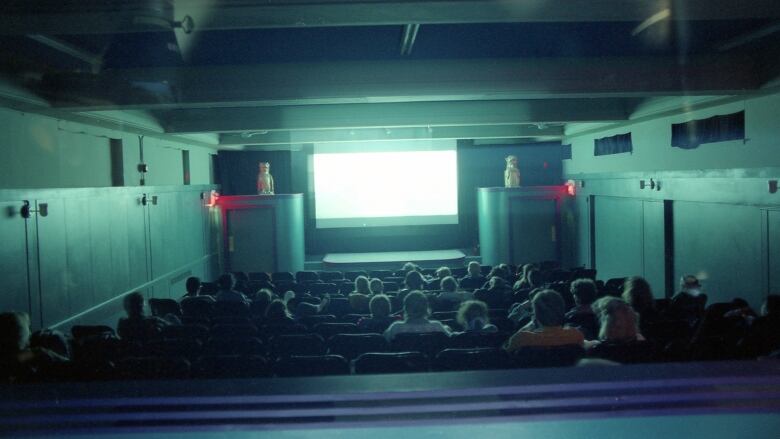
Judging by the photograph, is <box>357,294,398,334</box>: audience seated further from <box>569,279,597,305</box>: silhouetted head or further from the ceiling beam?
the ceiling beam

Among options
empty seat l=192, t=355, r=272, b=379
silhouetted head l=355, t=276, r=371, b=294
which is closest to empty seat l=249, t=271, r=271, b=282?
silhouetted head l=355, t=276, r=371, b=294

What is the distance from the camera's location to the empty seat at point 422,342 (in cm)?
535

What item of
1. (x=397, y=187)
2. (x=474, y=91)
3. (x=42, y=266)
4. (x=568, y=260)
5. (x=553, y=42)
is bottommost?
(x=568, y=260)

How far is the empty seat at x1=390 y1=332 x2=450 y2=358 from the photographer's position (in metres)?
5.35

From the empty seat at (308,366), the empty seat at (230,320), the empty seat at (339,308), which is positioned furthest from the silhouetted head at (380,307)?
the empty seat at (308,366)

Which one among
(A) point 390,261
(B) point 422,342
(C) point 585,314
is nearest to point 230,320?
(B) point 422,342

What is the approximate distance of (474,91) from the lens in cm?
829

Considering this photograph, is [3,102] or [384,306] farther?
[3,102]

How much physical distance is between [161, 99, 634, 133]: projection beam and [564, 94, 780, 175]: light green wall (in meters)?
0.92

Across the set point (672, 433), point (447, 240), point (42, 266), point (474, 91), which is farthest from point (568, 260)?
point (672, 433)

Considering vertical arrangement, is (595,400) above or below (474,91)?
below

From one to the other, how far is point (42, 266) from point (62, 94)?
7.60 feet

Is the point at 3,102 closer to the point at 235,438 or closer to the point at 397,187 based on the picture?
the point at 235,438

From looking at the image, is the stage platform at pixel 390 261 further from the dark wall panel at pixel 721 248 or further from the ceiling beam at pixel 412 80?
the ceiling beam at pixel 412 80
